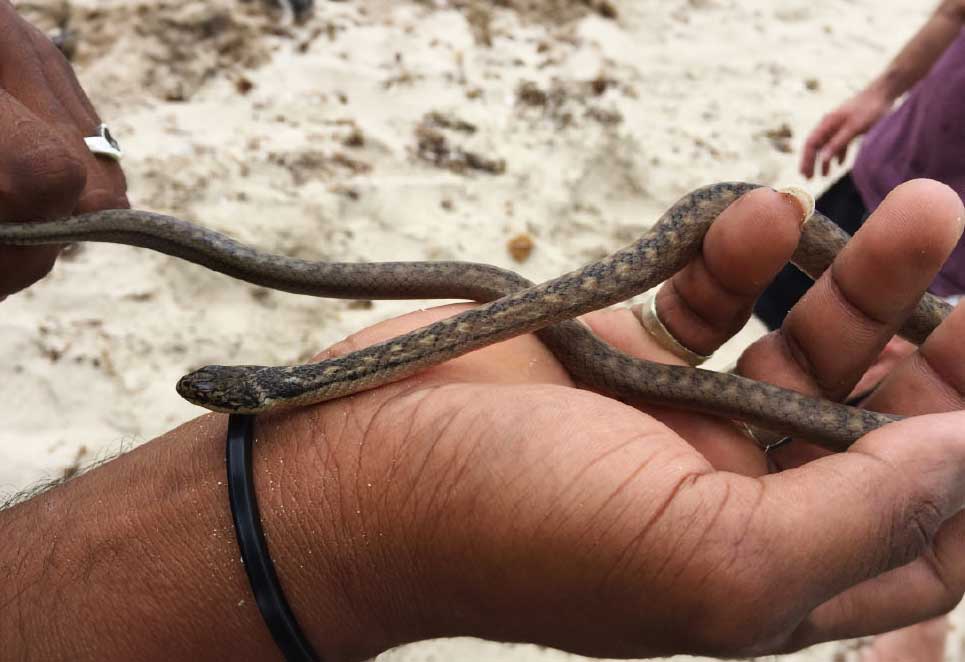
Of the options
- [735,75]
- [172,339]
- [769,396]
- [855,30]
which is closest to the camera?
[769,396]

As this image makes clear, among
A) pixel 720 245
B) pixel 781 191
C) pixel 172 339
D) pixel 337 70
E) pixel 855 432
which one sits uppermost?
pixel 781 191

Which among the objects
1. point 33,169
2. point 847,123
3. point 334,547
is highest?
point 847,123

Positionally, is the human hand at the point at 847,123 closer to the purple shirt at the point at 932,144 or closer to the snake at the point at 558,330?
the purple shirt at the point at 932,144

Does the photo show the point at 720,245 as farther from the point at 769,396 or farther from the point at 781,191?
→ the point at 769,396

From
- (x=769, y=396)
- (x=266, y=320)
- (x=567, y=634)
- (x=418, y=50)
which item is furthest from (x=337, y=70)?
(x=567, y=634)

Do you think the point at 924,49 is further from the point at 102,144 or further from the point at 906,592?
the point at 102,144

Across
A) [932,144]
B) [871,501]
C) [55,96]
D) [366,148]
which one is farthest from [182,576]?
[932,144]

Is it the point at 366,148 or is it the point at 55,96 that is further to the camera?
the point at 366,148
